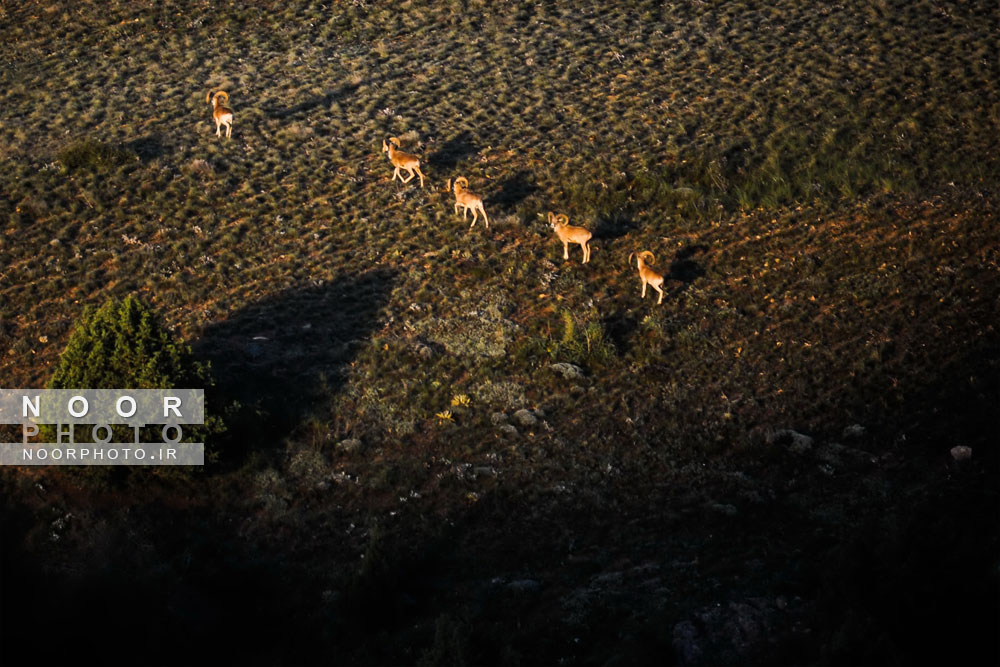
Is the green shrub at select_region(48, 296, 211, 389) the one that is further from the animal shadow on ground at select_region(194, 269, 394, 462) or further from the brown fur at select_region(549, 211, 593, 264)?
the brown fur at select_region(549, 211, 593, 264)

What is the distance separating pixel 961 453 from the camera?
634 inches

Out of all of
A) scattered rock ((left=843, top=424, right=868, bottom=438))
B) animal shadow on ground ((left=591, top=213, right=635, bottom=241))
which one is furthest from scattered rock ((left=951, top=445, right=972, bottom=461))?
animal shadow on ground ((left=591, top=213, right=635, bottom=241))

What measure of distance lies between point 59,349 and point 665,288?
13.0m

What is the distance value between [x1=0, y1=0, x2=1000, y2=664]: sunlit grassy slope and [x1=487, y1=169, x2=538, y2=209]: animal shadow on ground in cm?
19

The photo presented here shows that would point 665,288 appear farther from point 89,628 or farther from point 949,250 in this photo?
point 89,628

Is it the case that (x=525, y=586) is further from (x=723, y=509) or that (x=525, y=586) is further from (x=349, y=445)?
(x=349, y=445)

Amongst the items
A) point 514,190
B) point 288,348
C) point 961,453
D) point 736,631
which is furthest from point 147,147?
point 736,631

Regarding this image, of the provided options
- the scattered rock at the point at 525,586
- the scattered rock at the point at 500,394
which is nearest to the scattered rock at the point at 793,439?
the scattered rock at the point at 500,394

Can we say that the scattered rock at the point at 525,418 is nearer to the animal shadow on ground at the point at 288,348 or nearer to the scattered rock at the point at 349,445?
the scattered rock at the point at 349,445

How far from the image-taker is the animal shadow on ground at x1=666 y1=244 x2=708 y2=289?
76.7 ft

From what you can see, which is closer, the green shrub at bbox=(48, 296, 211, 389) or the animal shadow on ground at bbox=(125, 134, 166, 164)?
the green shrub at bbox=(48, 296, 211, 389)

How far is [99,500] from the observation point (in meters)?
16.9

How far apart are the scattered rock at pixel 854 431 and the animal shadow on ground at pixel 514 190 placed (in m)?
11.8

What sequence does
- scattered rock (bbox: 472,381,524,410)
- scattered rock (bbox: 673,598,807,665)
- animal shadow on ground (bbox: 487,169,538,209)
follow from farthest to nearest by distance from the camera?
1. animal shadow on ground (bbox: 487,169,538,209)
2. scattered rock (bbox: 472,381,524,410)
3. scattered rock (bbox: 673,598,807,665)
